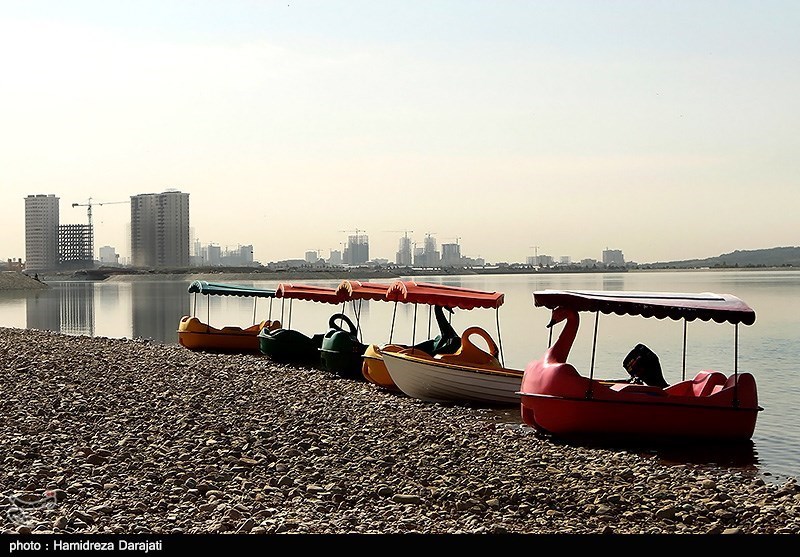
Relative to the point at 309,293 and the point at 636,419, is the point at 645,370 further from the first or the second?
the point at 309,293

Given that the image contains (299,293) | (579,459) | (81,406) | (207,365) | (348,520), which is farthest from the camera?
(299,293)

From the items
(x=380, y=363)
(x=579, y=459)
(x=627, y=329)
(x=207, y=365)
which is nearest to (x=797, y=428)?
(x=579, y=459)

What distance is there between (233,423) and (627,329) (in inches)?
1462

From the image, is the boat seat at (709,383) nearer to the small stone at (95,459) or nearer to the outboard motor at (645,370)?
the outboard motor at (645,370)

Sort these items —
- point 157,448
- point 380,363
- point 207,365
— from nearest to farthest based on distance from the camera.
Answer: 1. point 157,448
2. point 380,363
3. point 207,365

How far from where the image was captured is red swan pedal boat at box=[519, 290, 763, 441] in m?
16.2

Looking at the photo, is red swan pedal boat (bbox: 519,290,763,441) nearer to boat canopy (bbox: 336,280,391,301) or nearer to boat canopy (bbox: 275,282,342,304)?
boat canopy (bbox: 336,280,391,301)

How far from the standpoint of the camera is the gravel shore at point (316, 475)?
31.9 feet

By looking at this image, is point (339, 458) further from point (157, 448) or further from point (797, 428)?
point (797, 428)

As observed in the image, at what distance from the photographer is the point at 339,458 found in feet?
42.2

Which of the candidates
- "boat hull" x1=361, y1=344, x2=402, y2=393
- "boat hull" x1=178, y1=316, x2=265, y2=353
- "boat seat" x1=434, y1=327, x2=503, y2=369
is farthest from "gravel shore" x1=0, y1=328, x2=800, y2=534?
"boat hull" x1=178, y1=316, x2=265, y2=353

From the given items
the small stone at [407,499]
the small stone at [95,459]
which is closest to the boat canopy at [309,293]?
the small stone at [95,459]

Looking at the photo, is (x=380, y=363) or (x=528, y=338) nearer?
(x=380, y=363)

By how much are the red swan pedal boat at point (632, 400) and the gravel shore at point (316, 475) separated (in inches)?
27.6
